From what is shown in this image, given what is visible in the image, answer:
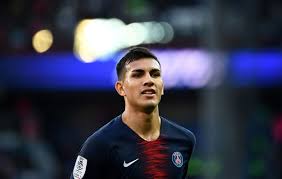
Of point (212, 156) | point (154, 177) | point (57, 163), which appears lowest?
point (57, 163)

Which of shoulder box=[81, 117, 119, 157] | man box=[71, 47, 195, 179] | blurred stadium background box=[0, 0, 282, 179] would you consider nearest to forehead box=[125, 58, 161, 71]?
man box=[71, 47, 195, 179]

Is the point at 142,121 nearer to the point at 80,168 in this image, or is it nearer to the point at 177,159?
the point at 177,159

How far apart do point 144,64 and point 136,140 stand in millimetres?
510

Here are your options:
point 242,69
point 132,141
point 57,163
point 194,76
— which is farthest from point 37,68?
point 132,141

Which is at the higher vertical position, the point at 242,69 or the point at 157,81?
the point at 157,81

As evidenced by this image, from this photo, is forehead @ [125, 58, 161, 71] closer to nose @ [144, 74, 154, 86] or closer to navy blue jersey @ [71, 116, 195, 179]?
nose @ [144, 74, 154, 86]

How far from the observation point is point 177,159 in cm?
657

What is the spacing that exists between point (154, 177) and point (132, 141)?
0.94 feet

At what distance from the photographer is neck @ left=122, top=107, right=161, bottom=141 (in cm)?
645

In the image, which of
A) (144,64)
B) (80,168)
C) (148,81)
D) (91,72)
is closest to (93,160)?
(80,168)

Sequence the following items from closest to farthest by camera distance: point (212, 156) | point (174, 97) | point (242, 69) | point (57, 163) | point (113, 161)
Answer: point (113, 161), point (212, 156), point (242, 69), point (57, 163), point (174, 97)

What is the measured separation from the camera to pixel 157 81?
6379mm

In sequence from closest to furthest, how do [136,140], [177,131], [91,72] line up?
1. [136,140]
2. [177,131]
3. [91,72]

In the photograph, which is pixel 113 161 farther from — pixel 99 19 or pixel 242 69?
pixel 99 19
